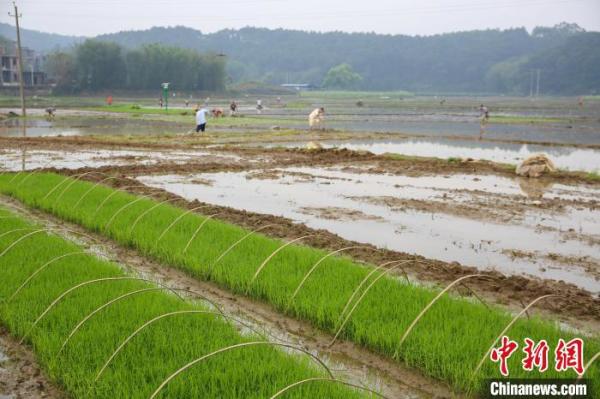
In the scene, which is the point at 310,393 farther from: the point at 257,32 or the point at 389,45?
the point at 257,32

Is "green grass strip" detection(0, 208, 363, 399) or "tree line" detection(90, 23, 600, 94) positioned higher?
"tree line" detection(90, 23, 600, 94)

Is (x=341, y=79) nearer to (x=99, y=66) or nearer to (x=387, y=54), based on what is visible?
(x=387, y=54)

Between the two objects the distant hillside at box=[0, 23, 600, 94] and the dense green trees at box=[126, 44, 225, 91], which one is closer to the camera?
the dense green trees at box=[126, 44, 225, 91]

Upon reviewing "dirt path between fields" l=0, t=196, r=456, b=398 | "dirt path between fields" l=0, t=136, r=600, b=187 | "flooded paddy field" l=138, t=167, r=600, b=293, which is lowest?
"dirt path between fields" l=0, t=196, r=456, b=398

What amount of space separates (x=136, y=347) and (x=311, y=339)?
1449 millimetres

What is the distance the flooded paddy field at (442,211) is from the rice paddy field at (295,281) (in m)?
0.05

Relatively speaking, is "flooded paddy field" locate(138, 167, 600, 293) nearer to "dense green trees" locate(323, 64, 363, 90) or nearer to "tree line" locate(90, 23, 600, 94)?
"tree line" locate(90, 23, 600, 94)

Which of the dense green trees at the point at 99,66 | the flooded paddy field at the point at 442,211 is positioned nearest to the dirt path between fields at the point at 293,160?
the flooded paddy field at the point at 442,211

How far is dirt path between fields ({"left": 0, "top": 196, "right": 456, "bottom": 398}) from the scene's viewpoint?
13.6ft

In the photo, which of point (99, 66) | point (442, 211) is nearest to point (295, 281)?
point (442, 211)

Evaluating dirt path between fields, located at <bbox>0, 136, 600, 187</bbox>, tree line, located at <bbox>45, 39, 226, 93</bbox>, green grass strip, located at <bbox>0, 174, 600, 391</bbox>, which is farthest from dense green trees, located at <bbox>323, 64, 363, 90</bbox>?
green grass strip, located at <bbox>0, 174, 600, 391</bbox>

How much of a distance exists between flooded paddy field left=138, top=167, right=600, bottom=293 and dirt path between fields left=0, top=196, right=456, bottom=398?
8.93 ft

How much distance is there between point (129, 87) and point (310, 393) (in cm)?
7639

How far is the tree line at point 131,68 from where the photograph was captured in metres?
68.7
